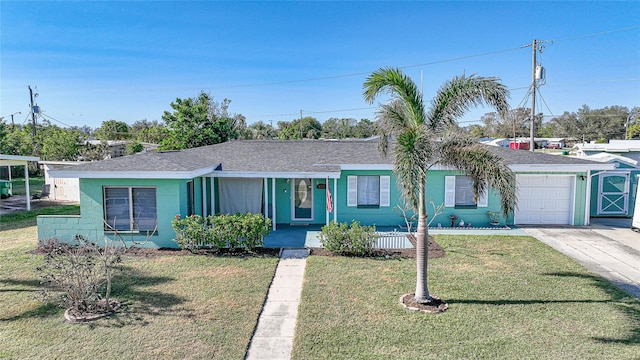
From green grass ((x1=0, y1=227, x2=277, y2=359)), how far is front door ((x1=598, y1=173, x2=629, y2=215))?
1543 centimetres

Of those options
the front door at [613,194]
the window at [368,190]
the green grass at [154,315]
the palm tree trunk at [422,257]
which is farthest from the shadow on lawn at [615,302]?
the front door at [613,194]

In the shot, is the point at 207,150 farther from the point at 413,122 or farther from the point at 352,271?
the point at 413,122

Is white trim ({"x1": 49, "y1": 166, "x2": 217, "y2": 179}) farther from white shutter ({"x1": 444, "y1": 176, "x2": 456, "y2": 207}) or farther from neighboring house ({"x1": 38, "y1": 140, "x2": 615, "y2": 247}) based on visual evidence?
white shutter ({"x1": 444, "y1": 176, "x2": 456, "y2": 207})

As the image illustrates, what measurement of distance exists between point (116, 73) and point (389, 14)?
2053cm

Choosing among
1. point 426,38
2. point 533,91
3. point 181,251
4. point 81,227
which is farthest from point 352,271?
point 533,91

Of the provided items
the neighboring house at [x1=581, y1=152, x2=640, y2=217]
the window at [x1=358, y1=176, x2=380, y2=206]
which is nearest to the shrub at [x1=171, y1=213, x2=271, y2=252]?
the window at [x1=358, y1=176, x2=380, y2=206]

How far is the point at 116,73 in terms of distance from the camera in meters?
27.5

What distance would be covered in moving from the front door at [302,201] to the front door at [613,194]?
12.9 meters

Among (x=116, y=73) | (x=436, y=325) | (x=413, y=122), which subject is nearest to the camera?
(x=436, y=325)

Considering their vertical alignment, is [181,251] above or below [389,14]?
below

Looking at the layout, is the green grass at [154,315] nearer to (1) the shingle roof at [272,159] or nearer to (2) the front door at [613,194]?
(1) the shingle roof at [272,159]

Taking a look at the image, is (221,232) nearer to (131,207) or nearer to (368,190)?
(131,207)

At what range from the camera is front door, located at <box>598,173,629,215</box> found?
1703 centimetres

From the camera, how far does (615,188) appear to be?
1720cm
